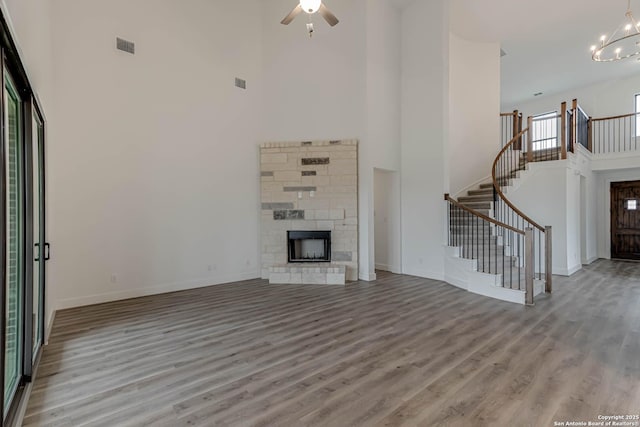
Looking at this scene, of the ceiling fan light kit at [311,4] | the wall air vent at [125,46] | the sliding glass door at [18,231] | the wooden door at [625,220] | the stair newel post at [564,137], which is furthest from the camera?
the wooden door at [625,220]

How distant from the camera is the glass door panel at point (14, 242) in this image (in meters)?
2.19

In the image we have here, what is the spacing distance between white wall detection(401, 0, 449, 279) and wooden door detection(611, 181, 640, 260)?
21.9 ft

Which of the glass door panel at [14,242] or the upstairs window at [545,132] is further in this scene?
the upstairs window at [545,132]

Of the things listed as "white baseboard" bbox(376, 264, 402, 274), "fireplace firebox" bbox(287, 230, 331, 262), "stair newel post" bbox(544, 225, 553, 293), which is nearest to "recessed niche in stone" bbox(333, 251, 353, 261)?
"fireplace firebox" bbox(287, 230, 331, 262)

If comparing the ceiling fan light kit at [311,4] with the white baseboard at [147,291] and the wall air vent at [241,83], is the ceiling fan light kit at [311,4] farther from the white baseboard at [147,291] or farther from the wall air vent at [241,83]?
the white baseboard at [147,291]

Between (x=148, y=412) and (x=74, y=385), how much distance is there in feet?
2.79

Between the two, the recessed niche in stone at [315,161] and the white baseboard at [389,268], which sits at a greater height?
the recessed niche in stone at [315,161]

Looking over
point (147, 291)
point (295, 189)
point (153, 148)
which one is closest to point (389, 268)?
point (295, 189)

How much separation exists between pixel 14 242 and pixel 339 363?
2.71 metres

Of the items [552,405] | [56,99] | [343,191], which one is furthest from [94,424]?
[343,191]

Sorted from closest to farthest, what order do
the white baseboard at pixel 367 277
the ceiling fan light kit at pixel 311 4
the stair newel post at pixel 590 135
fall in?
the ceiling fan light kit at pixel 311 4 → the white baseboard at pixel 367 277 → the stair newel post at pixel 590 135

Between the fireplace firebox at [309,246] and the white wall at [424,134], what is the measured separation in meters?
1.75

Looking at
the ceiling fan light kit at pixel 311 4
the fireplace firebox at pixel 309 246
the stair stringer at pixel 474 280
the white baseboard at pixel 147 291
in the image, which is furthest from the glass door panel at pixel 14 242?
the stair stringer at pixel 474 280

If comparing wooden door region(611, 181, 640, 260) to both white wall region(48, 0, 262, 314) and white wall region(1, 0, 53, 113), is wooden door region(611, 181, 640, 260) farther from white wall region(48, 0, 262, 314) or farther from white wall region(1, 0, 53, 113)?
white wall region(1, 0, 53, 113)
